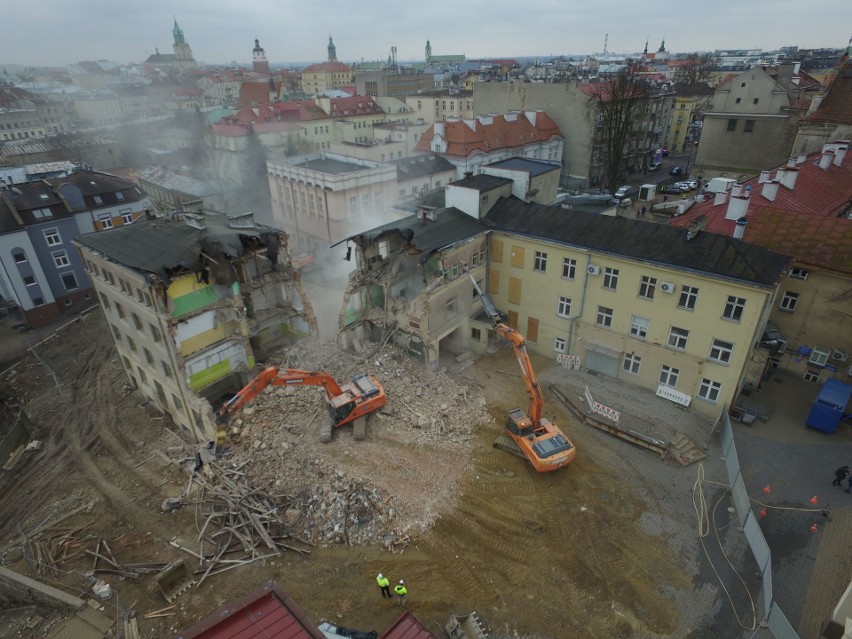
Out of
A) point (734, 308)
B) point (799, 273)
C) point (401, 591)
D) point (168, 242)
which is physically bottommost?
point (401, 591)

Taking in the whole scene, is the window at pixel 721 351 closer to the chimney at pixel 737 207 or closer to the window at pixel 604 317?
the window at pixel 604 317

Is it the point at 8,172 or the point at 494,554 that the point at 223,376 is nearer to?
the point at 494,554

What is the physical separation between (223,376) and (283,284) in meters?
6.11

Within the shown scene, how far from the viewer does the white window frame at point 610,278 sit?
85.6 feet

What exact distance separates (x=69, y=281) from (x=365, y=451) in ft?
120

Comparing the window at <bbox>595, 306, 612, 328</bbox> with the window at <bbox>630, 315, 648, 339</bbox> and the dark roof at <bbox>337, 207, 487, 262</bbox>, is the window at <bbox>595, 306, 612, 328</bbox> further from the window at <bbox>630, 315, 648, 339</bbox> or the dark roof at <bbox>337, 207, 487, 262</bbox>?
the dark roof at <bbox>337, 207, 487, 262</bbox>

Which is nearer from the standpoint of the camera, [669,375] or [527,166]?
[669,375]

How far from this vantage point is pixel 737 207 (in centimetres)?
2691

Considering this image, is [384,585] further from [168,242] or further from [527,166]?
[527,166]

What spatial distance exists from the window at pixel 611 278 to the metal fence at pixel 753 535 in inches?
332

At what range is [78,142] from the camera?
7962 cm

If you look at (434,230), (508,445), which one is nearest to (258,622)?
(508,445)

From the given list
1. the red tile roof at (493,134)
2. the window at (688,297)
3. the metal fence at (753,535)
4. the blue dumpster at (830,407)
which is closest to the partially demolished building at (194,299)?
the window at (688,297)

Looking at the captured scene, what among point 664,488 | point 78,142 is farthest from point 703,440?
point 78,142
